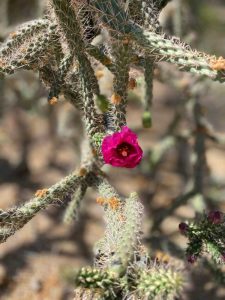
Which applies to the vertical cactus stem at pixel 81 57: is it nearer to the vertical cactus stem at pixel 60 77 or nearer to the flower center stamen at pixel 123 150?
the vertical cactus stem at pixel 60 77

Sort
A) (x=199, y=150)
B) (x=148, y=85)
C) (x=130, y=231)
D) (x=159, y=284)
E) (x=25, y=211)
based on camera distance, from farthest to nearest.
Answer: (x=199, y=150)
(x=148, y=85)
(x=25, y=211)
(x=130, y=231)
(x=159, y=284)

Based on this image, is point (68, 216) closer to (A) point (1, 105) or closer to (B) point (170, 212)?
(B) point (170, 212)

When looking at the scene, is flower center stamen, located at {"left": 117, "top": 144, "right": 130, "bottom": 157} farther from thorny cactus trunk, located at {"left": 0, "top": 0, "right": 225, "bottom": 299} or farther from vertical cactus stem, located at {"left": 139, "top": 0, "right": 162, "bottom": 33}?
vertical cactus stem, located at {"left": 139, "top": 0, "right": 162, "bottom": 33}

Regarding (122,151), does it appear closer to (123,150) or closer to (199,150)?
(123,150)

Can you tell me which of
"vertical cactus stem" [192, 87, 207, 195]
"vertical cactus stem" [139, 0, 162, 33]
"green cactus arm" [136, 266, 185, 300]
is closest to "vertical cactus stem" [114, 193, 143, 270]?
"green cactus arm" [136, 266, 185, 300]

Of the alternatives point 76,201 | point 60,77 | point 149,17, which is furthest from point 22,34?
point 76,201

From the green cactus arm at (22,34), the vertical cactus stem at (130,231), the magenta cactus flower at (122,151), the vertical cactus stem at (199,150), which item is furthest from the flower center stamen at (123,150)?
the vertical cactus stem at (199,150)

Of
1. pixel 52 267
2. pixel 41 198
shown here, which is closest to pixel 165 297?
pixel 41 198
